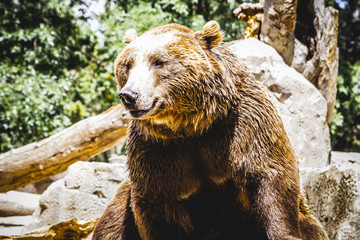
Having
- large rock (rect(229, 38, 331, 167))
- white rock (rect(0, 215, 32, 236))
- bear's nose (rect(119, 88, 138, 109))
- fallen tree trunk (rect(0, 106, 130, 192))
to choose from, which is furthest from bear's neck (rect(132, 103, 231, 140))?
white rock (rect(0, 215, 32, 236))

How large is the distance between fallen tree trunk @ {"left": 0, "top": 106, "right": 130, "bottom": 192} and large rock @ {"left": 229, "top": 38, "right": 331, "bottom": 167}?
2046mm

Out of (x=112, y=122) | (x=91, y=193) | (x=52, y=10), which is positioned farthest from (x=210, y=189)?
(x=52, y=10)

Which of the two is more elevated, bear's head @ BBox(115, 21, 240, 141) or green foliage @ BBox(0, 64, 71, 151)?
bear's head @ BBox(115, 21, 240, 141)

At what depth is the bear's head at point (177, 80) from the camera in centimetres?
199

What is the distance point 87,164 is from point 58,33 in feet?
15.2

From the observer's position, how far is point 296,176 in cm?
219

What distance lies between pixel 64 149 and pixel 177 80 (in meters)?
3.51

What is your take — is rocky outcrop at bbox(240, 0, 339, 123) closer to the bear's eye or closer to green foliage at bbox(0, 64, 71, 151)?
the bear's eye

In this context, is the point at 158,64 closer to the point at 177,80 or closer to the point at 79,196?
the point at 177,80

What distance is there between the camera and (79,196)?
4.15 metres

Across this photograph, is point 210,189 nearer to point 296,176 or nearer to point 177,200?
point 177,200

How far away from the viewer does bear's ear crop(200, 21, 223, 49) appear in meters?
2.19

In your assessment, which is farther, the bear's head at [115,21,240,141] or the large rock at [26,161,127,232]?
the large rock at [26,161,127,232]

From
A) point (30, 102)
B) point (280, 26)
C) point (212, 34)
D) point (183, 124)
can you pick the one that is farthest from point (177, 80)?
point (30, 102)
